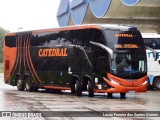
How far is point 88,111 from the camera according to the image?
14406 mm

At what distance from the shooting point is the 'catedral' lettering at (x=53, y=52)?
23.8 m

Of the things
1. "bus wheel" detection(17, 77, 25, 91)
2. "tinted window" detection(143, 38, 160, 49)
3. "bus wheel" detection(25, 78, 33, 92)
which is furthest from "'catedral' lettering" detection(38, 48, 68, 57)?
"tinted window" detection(143, 38, 160, 49)

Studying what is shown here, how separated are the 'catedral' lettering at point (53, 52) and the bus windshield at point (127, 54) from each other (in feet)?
10.8

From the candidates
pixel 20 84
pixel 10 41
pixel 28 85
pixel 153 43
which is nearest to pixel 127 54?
pixel 28 85

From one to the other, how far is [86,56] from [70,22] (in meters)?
37.6

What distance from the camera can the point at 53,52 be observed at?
24.7m

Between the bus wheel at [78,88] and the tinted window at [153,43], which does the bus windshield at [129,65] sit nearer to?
the bus wheel at [78,88]

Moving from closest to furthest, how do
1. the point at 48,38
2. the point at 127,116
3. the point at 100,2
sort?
1. the point at 127,116
2. the point at 48,38
3. the point at 100,2

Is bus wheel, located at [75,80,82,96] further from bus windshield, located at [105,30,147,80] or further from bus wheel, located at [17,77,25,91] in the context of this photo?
bus wheel, located at [17,77,25,91]

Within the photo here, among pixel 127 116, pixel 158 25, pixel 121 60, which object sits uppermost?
pixel 158 25

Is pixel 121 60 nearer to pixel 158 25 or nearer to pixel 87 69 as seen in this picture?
pixel 87 69

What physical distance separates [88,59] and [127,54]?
5.94 feet

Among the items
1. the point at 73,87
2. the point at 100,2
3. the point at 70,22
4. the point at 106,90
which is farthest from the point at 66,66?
the point at 70,22

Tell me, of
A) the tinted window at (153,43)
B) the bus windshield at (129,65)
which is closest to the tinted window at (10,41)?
the tinted window at (153,43)
